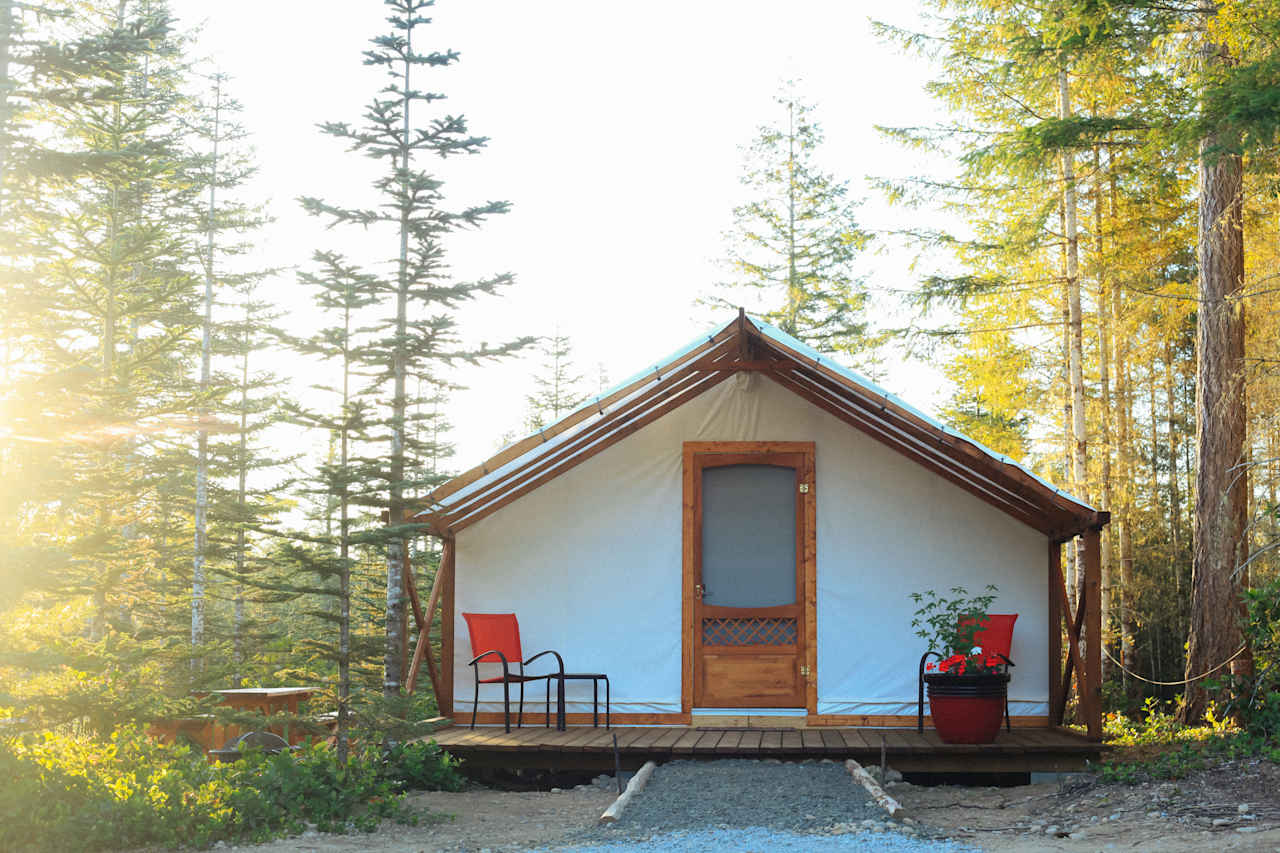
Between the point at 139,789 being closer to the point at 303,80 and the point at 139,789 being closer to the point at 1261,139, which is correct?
the point at 1261,139

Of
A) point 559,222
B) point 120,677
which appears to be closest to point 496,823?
point 120,677

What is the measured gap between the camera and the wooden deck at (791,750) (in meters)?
6.61

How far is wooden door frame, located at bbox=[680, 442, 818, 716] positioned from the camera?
7.96m

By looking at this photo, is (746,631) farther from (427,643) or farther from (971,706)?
(427,643)

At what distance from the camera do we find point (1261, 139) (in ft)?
17.3

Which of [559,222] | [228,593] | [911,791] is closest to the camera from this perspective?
[911,791]

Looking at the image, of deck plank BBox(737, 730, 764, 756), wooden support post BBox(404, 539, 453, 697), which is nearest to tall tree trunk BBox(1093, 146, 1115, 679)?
deck plank BBox(737, 730, 764, 756)

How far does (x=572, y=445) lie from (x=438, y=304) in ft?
12.3

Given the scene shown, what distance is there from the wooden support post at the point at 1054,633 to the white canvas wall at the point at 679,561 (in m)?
0.06

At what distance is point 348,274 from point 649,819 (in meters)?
3.65

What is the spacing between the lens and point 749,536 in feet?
26.7

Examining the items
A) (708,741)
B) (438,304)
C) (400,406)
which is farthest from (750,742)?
(438,304)

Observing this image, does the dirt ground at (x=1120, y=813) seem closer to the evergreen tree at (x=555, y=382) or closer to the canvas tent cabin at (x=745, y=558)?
the canvas tent cabin at (x=745, y=558)

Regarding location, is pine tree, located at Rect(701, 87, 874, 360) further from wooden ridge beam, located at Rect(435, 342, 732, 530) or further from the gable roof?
wooden ridge beam, located at Rect(435, 342, 732, 530)
